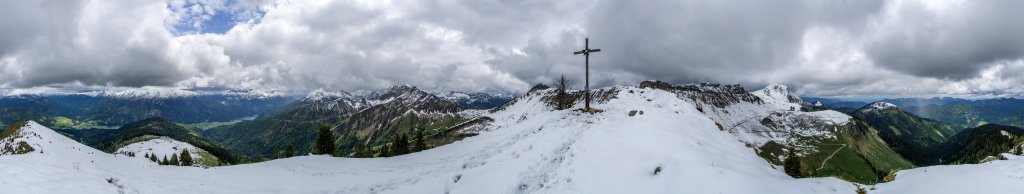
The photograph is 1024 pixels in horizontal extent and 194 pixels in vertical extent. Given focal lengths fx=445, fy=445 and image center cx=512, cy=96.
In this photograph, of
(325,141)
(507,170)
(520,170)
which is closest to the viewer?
(520,170)

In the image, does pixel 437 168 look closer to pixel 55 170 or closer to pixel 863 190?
pixel 55 170

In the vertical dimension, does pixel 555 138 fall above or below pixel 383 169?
above

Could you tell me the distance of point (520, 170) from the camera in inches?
727

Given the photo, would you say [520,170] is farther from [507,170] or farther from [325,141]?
[325,141]

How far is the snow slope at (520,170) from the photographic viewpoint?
47.0 feet

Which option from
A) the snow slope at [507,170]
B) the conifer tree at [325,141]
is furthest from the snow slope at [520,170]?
the conifer tree at [325,141]

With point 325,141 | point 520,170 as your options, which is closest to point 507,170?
point 520,170

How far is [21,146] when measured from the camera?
22.2 m

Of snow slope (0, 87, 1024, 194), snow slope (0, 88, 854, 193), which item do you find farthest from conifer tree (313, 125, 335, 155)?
snow slope (0, 88, 854, 193)

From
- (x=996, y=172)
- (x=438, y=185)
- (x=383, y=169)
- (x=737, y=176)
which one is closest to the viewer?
(x=996, y=172)

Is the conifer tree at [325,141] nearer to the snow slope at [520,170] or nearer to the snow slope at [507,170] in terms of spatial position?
the snow slope at [520,170]

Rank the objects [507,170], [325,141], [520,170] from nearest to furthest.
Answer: [520,170], [507,170], [325,141]

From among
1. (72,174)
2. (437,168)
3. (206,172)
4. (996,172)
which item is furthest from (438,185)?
(996,172)

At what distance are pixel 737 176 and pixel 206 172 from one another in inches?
1003
